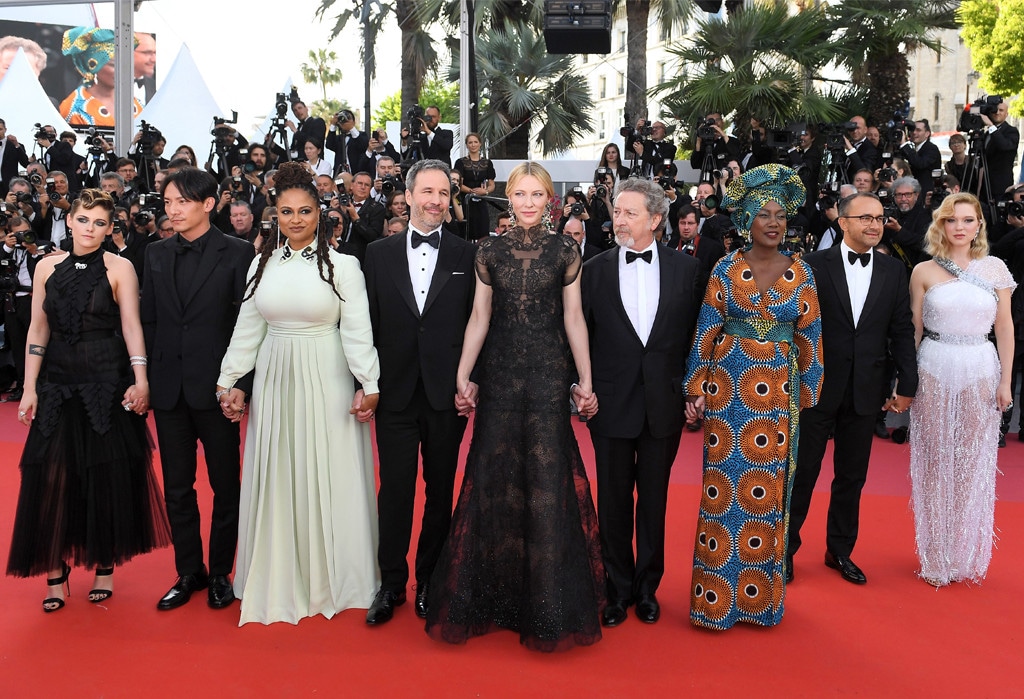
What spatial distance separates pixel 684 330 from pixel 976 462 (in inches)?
63.5

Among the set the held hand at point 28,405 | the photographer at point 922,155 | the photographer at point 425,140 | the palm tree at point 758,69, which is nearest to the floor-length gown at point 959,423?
the held hand at point 28,405

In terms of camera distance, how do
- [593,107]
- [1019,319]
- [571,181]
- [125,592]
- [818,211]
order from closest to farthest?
1. [125,592]
2. [1019,319]
3. [818,211]
4. [571,181]
5. [593,107]

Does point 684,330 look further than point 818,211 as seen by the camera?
No

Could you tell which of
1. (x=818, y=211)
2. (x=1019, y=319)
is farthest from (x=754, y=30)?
(x=1019, y=319)

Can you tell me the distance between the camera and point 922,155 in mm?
8727

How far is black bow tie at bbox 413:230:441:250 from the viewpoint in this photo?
3549 millimetres

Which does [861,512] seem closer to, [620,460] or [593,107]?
[620,460]

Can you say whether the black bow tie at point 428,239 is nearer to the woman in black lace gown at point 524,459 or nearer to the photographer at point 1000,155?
the woman in black lace gown at point 524,459

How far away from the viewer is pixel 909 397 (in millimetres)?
4043

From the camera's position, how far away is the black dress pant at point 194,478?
12.2 feet

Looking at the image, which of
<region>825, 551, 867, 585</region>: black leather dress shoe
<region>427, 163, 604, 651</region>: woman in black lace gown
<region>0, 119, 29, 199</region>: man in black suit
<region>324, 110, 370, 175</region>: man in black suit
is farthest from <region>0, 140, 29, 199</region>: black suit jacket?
<region>825, 551, 867, 585</region>: black leather dress shoe

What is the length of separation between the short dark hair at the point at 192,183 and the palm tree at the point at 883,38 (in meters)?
10.7

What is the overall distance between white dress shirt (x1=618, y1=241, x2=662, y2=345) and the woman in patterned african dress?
0.64 ft

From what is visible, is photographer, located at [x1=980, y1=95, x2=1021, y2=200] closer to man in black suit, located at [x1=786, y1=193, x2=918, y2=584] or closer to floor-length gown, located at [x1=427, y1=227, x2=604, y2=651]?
man in black suit, located at [x1=786, y1=193, x2=918, y2=584]
